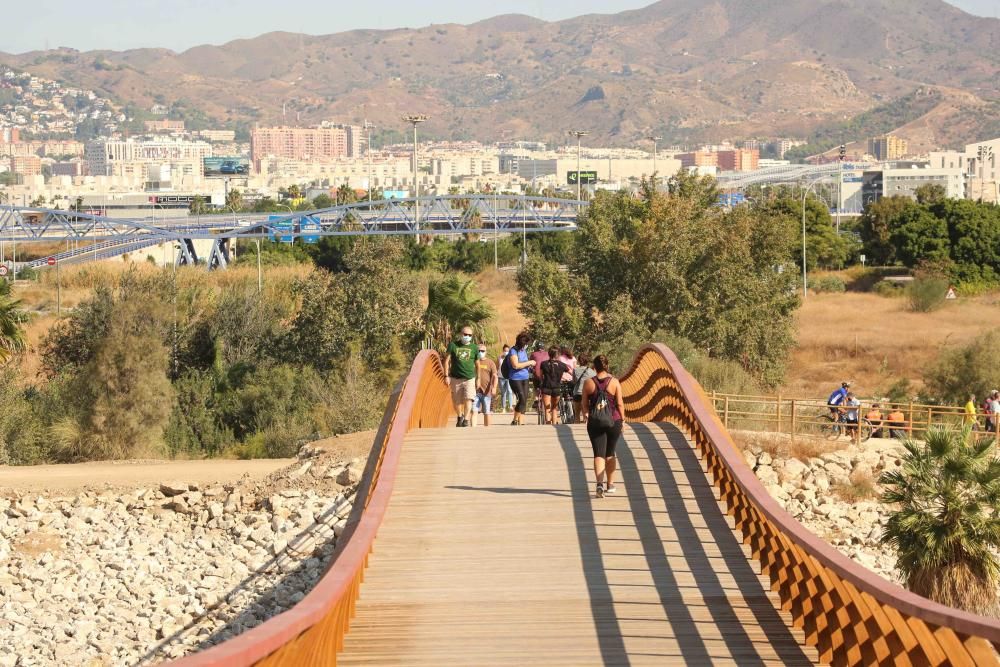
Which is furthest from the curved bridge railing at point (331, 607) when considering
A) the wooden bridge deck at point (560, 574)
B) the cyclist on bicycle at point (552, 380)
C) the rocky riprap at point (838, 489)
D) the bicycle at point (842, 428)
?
the bicycle at point (842, 428)

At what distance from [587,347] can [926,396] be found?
8.56 m

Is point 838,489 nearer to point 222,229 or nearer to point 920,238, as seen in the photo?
point 920,238

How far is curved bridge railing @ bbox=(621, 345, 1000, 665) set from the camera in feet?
20.7

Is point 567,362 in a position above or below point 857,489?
above

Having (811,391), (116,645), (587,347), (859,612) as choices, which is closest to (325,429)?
(587,347)

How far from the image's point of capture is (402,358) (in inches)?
1430

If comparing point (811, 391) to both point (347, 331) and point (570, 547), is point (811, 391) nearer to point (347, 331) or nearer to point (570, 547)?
point (347, 331)

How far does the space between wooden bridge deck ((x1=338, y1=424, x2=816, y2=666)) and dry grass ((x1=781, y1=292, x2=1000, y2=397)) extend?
26.7 meters

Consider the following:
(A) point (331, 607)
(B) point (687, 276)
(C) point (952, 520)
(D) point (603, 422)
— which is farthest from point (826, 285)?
(A) point (331, 607)

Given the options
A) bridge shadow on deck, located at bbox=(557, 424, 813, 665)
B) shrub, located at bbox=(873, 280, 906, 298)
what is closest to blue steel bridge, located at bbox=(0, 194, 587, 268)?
shrub, located at bbox=(873, 280, 906, 298)

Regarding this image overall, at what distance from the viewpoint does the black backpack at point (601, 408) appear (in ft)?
39.4

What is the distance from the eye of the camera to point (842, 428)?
24031mm

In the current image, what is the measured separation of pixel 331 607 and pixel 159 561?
12.9 meters

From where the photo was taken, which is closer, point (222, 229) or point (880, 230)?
point (880, 230)
